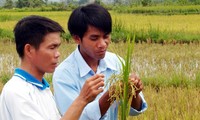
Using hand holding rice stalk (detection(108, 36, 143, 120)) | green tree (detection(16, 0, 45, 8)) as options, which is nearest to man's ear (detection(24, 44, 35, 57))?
hand holding rice stalk (detection(108, 36, 143, 120))

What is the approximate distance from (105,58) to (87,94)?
24.4 inches

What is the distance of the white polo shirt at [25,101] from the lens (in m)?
1.77

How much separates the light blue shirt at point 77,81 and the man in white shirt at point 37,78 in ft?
1.10

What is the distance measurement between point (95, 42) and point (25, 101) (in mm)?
647

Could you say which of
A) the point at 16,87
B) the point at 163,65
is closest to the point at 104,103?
the point at 16,87

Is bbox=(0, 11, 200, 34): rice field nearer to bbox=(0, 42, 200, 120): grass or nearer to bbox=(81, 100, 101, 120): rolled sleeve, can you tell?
bbox=(0, 42, 200, 120): grass

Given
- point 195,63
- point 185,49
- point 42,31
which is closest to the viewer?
point 42,31

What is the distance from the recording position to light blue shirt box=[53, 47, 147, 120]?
2289mm

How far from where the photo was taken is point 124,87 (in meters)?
2.01

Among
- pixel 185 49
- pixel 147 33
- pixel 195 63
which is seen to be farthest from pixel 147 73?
pixel 147 33

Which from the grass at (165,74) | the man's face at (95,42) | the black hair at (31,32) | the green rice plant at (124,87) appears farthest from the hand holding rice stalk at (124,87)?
the grass at (165,74)

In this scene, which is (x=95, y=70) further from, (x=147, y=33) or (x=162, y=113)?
(x=147, y=33)

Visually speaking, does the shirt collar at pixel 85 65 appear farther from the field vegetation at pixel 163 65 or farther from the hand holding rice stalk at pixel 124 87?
the hand holding rice stalk at pixel 124 87

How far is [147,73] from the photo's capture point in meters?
7.18
